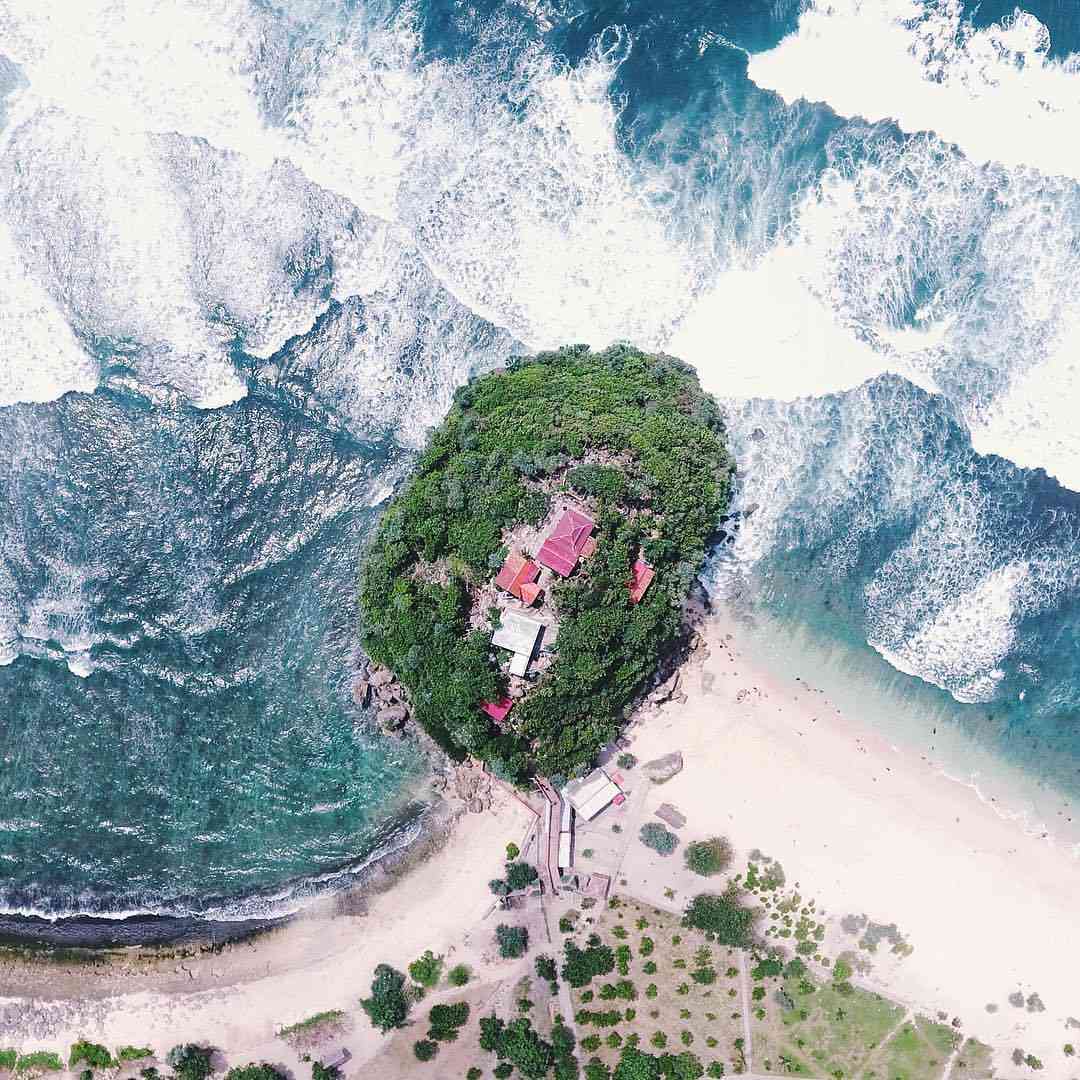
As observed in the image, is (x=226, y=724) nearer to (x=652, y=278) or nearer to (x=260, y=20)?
(x=652, y=278)

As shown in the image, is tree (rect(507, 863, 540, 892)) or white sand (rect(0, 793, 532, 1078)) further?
white sand (rect(0, 793, 532, 1078))

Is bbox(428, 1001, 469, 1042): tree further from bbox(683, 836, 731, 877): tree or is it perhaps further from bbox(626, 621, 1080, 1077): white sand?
bbox(683, 836, 731, 877): tree

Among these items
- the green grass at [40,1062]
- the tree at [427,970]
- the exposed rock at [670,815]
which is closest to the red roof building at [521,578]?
the exposed rock at [670,815]

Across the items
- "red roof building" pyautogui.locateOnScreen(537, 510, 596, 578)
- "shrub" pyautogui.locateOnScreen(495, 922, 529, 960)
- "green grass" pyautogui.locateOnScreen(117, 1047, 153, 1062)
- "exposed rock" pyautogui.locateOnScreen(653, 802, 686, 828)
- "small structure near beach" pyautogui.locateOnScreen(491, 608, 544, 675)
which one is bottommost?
"green grass" pyautogui.locateOnScreen(117, 1047, 153, 1062)

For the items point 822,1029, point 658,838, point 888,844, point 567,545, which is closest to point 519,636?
point 567,545

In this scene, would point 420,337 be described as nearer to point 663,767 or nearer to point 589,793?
point 589,793

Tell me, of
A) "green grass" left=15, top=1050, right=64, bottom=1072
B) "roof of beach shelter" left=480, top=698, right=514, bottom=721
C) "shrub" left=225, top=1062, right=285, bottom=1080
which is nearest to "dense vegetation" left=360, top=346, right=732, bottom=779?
"roof of beach shelter" left=480, top=698, right=514, bottom=721
